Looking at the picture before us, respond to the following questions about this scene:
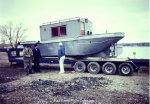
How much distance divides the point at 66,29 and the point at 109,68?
13.4 ft

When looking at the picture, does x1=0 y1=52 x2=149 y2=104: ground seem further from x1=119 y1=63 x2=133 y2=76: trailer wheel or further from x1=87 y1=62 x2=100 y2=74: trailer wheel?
x1=87 y1=62 x2=100 y2=74: trailer wheel

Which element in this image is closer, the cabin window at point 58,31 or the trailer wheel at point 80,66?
the trailer wheel at point 80,66

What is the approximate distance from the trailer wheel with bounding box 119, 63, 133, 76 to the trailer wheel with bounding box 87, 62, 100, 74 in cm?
149

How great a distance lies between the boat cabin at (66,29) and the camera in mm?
12742

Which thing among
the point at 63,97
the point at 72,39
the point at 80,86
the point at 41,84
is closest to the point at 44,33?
the point at 72,39

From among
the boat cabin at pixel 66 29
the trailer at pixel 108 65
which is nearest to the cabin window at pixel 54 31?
the boat cabin at pixel 66 29

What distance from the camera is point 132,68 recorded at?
440 inches

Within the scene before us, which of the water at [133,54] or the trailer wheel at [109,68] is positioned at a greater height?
the water at [133,54]

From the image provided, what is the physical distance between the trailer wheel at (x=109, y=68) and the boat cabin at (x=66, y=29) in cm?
279

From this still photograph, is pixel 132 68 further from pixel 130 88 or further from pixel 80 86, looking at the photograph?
pixel 80 86

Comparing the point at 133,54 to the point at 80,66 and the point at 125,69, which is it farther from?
the point at 80,66

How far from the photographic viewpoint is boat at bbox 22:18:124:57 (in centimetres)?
1202

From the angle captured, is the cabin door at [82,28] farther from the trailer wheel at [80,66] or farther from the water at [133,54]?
the water at [133,54]

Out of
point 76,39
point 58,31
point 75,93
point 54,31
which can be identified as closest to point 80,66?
point 76,39
